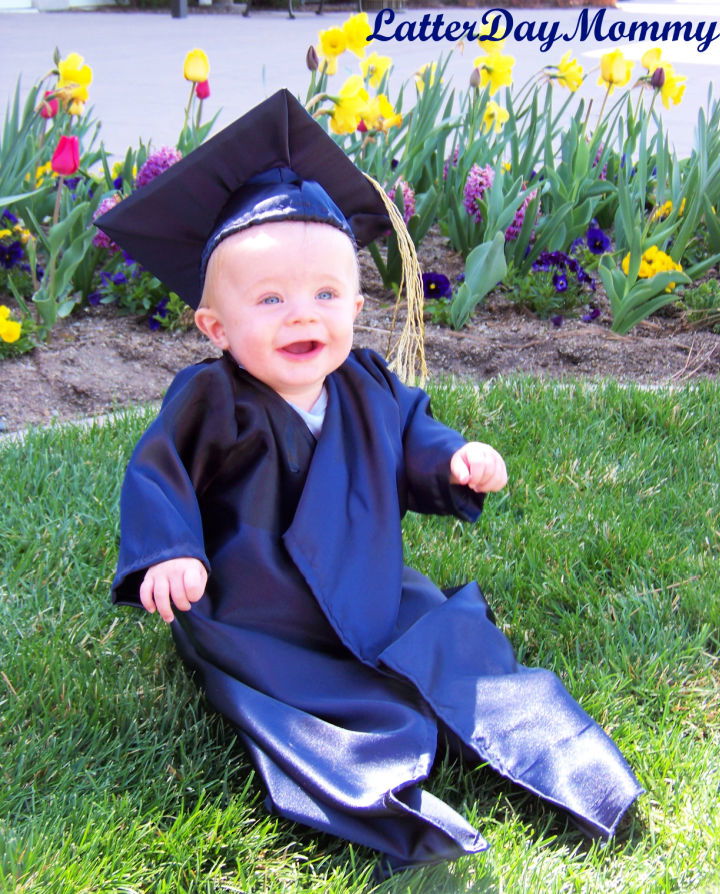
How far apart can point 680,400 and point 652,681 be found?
136 cm

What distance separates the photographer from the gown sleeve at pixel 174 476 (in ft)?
5.58

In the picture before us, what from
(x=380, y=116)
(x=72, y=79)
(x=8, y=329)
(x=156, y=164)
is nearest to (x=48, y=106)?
(x=72, y=79)

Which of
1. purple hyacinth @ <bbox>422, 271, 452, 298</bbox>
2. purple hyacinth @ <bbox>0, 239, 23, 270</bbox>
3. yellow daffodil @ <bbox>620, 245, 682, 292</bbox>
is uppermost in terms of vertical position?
yellow daffodil @ <bbox>620, 245, 682, 292</bbox>

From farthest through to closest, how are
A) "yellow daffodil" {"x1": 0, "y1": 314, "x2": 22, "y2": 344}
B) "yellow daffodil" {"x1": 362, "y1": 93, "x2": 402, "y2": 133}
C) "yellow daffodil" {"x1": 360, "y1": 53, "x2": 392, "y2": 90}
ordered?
"yellow daffodil" {"x1": 360, "y1": 53, "x2": 392, "y2": 90} → "yellow daffodil" {"x1": 362, "y1": 93, "x2": 402, "y2": 133} → "yellow daffodil" {"x1": 0, "y1": 314, "x2": 22, "y2": 344}

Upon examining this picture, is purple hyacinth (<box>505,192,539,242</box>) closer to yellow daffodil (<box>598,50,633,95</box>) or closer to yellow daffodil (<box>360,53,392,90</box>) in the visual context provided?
yellow daffodil (<box>598,50,633,95</box>)

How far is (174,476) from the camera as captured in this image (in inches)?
70.0

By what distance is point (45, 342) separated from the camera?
344 centimetres

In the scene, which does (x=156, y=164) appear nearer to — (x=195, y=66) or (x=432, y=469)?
(x=195, y=66)

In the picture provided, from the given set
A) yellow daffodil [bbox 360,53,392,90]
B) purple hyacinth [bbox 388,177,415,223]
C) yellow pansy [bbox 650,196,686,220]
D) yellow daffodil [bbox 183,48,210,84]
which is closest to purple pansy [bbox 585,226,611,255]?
yellow pansy [bbox 650,196,686,220]

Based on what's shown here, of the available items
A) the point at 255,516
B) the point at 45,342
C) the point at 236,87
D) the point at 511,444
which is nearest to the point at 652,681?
the point at 255,516

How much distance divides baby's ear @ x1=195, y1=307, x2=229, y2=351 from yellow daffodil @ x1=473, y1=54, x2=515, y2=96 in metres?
2.48

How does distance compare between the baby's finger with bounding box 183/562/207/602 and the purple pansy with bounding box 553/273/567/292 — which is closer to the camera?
the baby's finger with bounding box 183/562/207/602

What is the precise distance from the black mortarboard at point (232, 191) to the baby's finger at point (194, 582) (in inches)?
22.1

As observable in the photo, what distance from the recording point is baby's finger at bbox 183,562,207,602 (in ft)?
5.49
